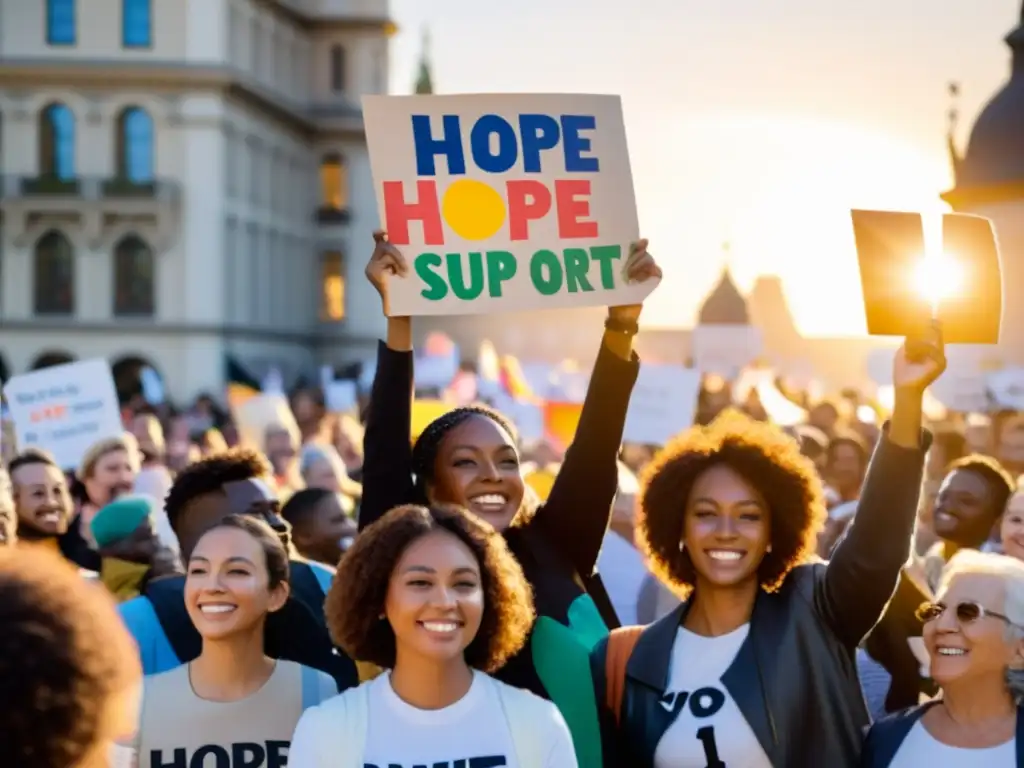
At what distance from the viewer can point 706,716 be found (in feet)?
12.1

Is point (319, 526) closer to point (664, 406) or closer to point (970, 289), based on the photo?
point (970, 289)

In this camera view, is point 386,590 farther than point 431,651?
Yes

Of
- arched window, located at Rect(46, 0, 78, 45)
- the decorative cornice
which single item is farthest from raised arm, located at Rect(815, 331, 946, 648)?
arched window, located at Rect(46, 0, 78, 45)

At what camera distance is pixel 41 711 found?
6.75ft

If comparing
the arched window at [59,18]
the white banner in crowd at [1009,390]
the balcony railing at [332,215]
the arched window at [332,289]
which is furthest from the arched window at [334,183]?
the white banner in crowd at [1009,390]

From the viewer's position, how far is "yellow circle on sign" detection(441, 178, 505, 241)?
471cm

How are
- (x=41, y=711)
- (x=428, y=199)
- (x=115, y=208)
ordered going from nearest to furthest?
(x=41, y=711), (x=428, y=199), (x=115, y=208)

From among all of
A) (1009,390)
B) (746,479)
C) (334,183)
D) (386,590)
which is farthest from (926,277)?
(334,183)

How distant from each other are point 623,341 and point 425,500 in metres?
0.67

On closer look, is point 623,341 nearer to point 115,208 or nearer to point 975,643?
point 975,643

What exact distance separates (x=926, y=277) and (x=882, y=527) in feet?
2.21

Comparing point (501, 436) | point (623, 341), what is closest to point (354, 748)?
point (501, 436)

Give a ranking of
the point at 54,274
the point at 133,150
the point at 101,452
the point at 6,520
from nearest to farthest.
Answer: the point at 6,520
the point at 101,452
the point at 133,150
the point at 54,274

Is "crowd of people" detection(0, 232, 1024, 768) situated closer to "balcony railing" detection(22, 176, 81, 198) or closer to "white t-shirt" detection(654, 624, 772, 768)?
"white t-shirt" detection(654, 624, 772, 768)
